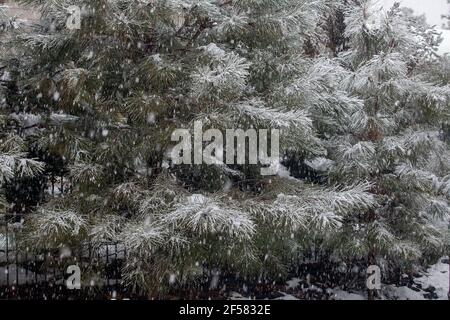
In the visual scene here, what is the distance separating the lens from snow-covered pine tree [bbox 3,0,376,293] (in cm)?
463

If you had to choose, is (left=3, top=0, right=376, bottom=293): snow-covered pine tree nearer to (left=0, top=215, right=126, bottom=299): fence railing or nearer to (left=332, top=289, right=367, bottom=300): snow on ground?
(left=0, top=215, right=126, bottom=299): fence railing

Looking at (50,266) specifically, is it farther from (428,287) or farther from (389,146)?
(428,287)

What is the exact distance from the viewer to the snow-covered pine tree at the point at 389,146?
5938 mm

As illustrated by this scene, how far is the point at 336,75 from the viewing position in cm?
550

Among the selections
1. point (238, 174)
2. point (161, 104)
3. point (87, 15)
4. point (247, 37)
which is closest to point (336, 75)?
point (247, 37)

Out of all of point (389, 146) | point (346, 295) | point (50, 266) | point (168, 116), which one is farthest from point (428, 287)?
point (50, 266)

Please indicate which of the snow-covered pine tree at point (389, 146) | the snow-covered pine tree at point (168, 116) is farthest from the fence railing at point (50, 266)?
the snow-covered pine tree at point (389, 146)

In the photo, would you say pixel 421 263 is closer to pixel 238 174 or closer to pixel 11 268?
pixel 238 174

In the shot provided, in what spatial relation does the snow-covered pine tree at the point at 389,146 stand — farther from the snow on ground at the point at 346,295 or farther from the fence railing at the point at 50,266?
the fence railing at the point at 50,266

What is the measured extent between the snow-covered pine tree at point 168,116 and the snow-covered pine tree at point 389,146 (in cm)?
58

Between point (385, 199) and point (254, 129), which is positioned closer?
point (254, 129)

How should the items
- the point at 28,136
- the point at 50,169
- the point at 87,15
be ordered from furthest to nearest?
1. the point at 50,169
2. the point at 28,136
3. the point at 87,15

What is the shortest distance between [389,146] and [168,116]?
2729 mm
